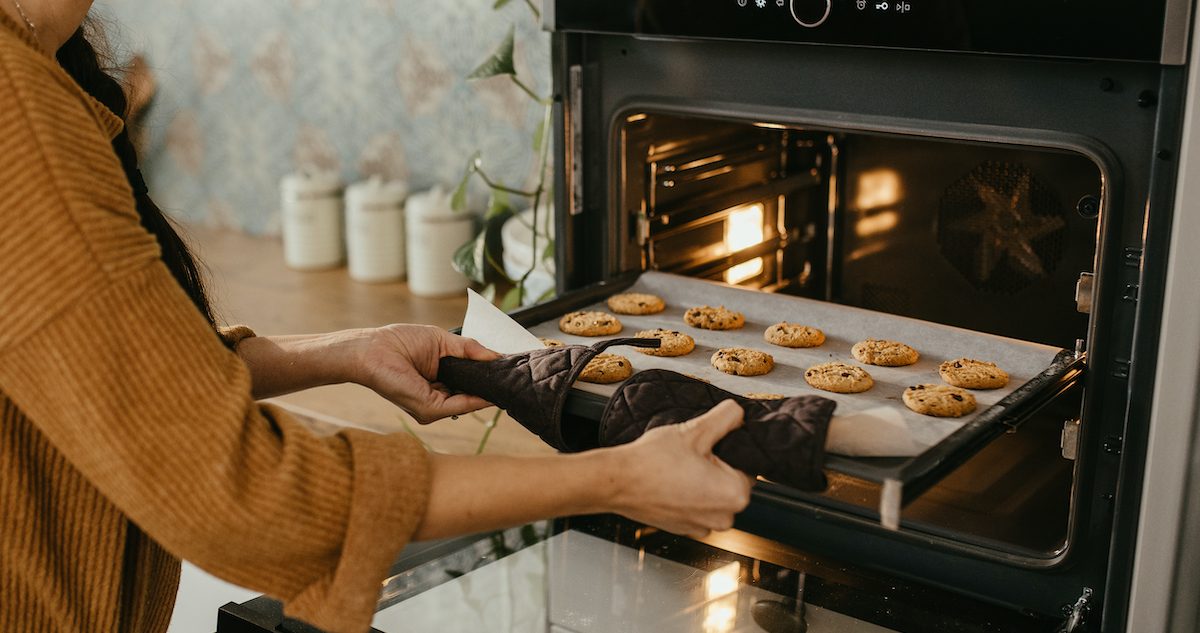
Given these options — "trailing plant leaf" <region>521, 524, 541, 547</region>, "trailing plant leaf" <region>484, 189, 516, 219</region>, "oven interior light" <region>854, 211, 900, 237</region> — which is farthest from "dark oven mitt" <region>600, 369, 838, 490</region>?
"trailing plant leaf" <region>484, 189, 516, 219</region>

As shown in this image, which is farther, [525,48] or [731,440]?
[525,48]

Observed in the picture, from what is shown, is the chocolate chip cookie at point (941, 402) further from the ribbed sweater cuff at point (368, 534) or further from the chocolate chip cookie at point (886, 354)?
the ribbed sweater cuff at point (368, 534)

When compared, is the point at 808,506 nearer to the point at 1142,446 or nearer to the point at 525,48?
the point at 1142,446

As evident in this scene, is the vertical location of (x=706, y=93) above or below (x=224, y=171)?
above

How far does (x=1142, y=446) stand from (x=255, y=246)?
2.42m

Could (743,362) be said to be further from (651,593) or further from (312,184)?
(312,184)

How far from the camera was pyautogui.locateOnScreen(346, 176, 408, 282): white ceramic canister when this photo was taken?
103 inches

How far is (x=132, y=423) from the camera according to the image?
2.58 feet

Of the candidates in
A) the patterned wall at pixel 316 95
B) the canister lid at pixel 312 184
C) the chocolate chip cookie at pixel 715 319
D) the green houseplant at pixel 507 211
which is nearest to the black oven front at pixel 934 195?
the chocolate chip cookie at pixel 715 319

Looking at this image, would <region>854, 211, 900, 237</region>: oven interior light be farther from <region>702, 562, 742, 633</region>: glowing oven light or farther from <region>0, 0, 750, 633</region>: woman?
<region>0, 0, 750, 633</region>: woman

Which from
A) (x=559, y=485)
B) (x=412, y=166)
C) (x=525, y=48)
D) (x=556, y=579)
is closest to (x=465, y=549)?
(x=556, y=579)

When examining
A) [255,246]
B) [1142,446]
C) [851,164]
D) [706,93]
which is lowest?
[255,246]

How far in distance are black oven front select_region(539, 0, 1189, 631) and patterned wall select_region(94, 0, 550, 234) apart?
93 centimetres

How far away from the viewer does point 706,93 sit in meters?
1.29
